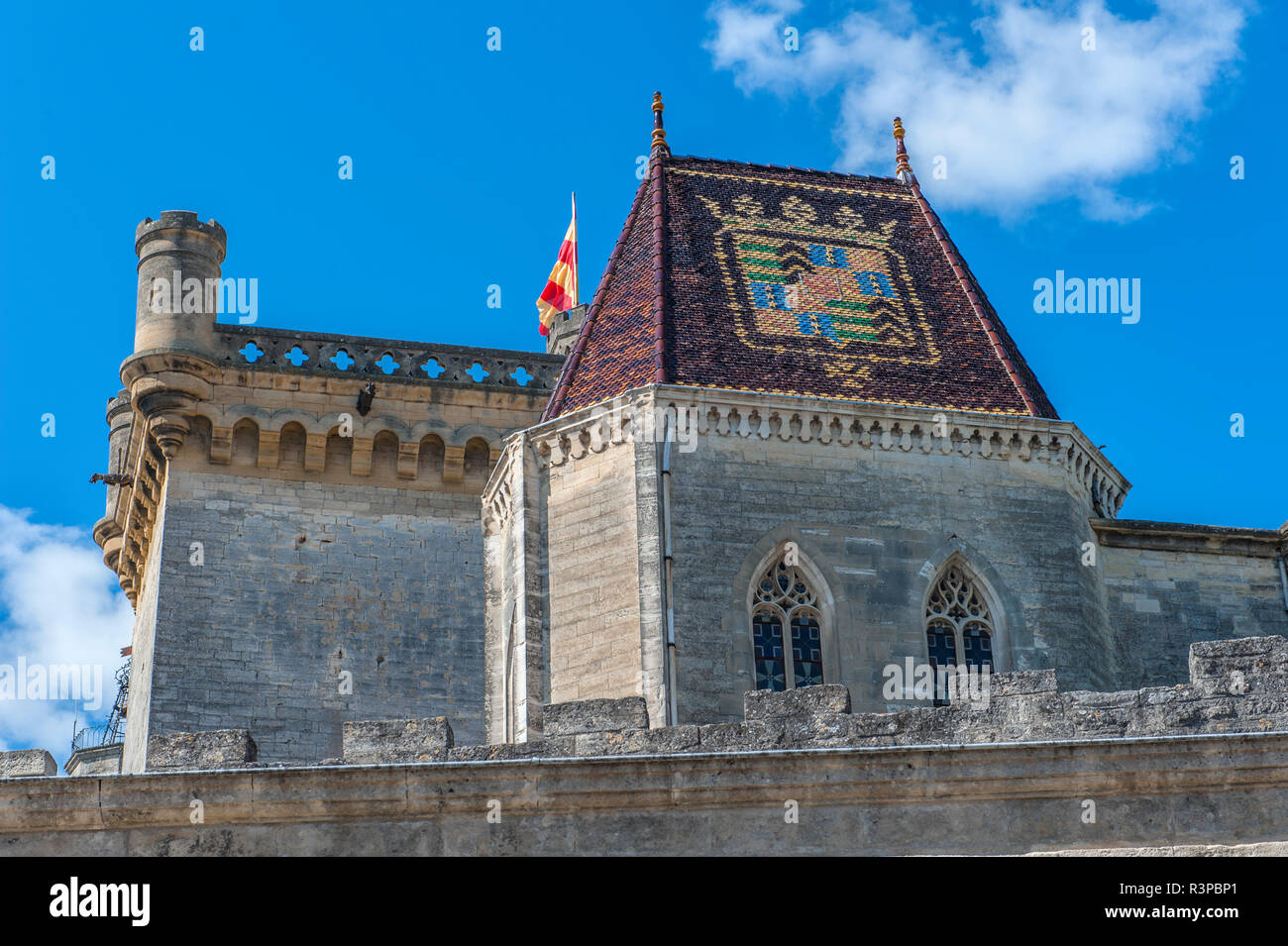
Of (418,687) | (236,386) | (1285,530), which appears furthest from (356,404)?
(1285,530)

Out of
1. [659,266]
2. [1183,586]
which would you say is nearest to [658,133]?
[659,266]

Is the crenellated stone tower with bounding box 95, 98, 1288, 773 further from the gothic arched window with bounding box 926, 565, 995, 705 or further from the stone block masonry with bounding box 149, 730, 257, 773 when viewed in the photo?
the stone block masonry with bounding box 149, 730, 257, 773

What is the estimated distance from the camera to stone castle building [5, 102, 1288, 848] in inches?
776

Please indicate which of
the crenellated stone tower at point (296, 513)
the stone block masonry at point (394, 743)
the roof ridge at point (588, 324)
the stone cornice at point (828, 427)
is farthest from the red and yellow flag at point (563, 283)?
the stone block masonry at point (394, 743)

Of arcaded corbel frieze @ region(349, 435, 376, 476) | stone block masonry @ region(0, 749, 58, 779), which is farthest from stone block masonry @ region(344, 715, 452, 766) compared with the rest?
arcaded corbel frieze @ region(349, 435, 376, 476)

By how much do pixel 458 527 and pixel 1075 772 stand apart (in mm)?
15878

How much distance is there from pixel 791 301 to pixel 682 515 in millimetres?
3863

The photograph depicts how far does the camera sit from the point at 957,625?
20156 mm

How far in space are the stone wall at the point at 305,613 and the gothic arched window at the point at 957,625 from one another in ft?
25.6

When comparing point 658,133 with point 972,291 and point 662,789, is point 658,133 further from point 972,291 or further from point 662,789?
point 662,789

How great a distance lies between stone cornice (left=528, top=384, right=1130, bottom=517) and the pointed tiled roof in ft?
0.95

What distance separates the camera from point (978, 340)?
22.8 metres
